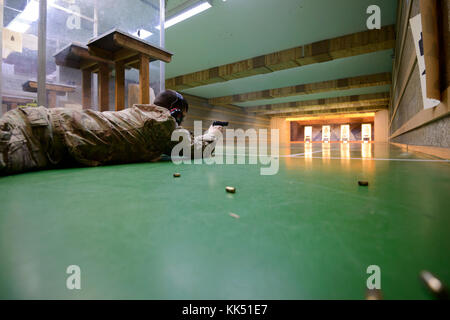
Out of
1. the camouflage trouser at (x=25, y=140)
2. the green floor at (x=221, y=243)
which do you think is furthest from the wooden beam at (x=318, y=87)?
the camouflage trouser at (x=25, y=140)

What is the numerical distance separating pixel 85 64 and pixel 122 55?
656 mm

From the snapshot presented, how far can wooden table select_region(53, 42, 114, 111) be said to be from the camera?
2.51 meters

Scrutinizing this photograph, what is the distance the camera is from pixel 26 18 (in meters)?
2.59

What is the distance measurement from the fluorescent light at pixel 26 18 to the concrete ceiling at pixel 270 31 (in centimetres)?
176

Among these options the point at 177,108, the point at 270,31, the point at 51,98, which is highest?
the point at 270,31

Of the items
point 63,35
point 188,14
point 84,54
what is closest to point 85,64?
point 84,54

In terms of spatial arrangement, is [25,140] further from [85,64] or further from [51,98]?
[51,98]

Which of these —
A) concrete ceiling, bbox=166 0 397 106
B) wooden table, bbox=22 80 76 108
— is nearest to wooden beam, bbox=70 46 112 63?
wooden table, bbox=22 80 76 108

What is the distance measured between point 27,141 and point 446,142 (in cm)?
235

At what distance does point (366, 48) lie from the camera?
3934 millimetres

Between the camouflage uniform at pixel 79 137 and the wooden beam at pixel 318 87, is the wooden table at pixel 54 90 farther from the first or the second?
the wooden beam at pixel 318 87

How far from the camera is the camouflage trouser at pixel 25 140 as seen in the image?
3.18ft

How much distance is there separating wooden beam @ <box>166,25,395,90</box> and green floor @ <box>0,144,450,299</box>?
416cm
